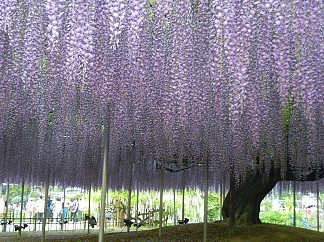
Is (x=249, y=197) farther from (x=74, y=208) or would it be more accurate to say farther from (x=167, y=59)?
(x=74, y=208)

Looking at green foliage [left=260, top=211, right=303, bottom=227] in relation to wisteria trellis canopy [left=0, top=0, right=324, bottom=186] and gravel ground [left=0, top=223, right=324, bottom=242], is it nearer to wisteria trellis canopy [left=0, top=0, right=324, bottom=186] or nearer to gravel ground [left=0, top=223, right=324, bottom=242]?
gravel ground [left=0, top=223, right=324, bottom=242]

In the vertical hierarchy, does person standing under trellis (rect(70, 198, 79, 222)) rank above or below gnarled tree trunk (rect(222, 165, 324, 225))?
below

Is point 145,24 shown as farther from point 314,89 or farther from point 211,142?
point 211,142

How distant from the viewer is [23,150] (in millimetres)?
8922

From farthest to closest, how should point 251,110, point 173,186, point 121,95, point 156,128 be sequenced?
point 173,186 → point 156,128 → point 251,110 → point 121,95

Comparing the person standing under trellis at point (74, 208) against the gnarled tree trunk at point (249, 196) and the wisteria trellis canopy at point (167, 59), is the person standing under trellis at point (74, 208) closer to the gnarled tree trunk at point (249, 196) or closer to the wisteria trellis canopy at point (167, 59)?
the gnarled tree trunk at point (249, 196)

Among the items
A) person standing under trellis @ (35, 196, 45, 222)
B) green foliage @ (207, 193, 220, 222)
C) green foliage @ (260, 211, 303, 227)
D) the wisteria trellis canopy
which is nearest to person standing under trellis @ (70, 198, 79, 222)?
person standing under trellis @ (35, 196, 45, 222)

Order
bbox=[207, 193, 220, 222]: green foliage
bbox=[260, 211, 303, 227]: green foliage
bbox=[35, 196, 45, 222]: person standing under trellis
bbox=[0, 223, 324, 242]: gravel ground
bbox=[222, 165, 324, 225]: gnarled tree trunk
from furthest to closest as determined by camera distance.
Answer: bbox=[207, 193, 220, 222]: green foliage, bbox=[260, 211, 303, 227]: green foliage, bbox=[35, 196, 45, 222]: person standing under trellis, bbox=[222, 165, 324, 225]: gnarled tree trunk, bbox=[0, 223, 324, 242]: gravel ground

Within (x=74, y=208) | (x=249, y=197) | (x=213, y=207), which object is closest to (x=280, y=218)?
(x=213, y=207)

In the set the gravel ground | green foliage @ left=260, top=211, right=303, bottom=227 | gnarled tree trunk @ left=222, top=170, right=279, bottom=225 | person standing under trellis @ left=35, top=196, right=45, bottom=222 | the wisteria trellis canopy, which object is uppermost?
the wisteria trellis canopy

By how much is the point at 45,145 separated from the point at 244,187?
14.2 feet

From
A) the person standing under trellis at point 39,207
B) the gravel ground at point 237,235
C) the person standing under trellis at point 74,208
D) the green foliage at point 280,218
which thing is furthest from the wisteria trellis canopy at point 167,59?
the green foliage at point 280,218

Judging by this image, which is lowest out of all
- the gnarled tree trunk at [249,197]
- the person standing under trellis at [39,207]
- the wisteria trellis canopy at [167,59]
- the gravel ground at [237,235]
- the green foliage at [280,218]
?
the green foliage at [280,218]

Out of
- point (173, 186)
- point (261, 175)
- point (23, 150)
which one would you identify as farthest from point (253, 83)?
point (173, 186)
